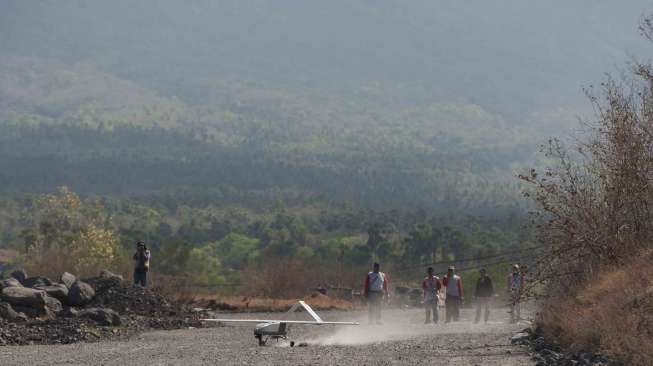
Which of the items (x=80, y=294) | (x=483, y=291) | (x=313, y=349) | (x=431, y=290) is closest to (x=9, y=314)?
(x=80, y=294)

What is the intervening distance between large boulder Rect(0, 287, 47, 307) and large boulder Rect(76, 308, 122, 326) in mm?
1427

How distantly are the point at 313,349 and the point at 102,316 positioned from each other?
8.15 m

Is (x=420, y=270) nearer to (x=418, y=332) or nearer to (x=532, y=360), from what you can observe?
(x=418, y=332)

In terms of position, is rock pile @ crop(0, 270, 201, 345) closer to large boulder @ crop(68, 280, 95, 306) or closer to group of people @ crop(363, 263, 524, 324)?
large boulder @ crop(68, 280, 95, 306)

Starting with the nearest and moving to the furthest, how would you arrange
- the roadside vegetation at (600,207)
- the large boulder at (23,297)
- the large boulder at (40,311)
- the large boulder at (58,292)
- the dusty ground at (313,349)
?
1. the dusty ground at (313,349)
2. the roadside vegetation at (600,207)
3. the large boulder at (40,311)
4. the large boulder at (23,297)
5. the large boulder at (58,292)

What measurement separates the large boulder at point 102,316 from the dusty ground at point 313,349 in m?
1.19

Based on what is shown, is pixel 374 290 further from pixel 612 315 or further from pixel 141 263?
pixel 612 315

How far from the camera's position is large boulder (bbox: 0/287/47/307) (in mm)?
27719

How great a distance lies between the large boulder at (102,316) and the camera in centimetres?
2677

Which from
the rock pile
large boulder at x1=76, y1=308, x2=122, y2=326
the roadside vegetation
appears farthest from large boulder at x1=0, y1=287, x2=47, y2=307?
the roadside vegetation

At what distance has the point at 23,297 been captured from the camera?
27781mm

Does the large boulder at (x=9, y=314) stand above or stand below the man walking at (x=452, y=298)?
below

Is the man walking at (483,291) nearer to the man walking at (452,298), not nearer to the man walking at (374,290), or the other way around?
the man walking at (452,298)

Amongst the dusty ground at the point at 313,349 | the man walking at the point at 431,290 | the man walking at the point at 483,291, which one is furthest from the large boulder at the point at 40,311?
the man walking at the point at 483,291
